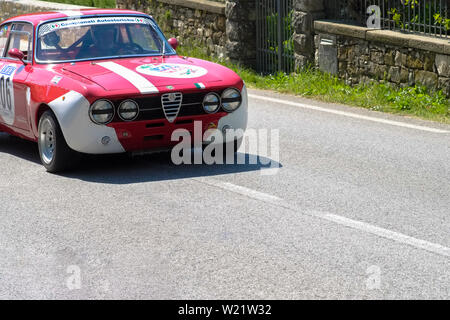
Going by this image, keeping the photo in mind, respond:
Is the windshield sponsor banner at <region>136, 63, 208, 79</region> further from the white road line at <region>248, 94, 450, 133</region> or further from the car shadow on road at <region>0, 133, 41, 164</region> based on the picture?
the white road line at <region>248, 94, 450, 133</region>

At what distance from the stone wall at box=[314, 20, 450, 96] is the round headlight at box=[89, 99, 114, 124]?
5.45m

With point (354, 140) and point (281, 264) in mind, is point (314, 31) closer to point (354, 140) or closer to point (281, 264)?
point (354, 140)

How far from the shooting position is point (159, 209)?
7.47 meters

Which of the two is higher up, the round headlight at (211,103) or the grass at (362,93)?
the round headlight at (211,103)

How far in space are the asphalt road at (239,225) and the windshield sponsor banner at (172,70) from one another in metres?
0.91

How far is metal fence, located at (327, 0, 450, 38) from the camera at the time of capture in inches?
498

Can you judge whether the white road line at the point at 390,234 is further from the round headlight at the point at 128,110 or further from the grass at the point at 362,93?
the grass at the point at 362,93

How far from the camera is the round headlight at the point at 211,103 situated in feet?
28.8

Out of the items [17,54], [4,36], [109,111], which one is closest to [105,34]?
[17,54]

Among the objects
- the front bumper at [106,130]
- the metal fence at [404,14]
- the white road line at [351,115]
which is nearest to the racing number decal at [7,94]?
the front bumper at [106,130]

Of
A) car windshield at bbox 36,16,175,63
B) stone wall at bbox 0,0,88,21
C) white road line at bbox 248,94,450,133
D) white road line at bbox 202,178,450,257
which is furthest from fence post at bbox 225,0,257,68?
stone wall at bbox 0,0,88,21

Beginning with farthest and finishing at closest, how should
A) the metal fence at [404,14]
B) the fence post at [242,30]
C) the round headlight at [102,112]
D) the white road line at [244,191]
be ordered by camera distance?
the fence post at [242,30], the metal fence at [404,14], the round headlight at [102,112], the white road line at [244,191]

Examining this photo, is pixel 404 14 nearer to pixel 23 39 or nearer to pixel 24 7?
pixel 23 39

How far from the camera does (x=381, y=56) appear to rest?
1324 cm
